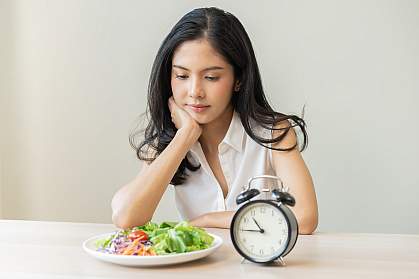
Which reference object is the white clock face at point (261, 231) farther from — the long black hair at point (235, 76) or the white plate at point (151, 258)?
the long black hair at point (235, 76)

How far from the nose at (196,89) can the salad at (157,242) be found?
2.01 feet

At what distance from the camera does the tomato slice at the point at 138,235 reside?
4.59 ft

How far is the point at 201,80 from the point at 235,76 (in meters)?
0.15

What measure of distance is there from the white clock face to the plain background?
1677 millimetres

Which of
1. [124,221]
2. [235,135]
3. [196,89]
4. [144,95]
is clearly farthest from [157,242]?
[144,95]

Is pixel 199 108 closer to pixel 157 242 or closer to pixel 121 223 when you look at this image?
pixel 121 223

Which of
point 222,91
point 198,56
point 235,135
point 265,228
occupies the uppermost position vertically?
point 198,56

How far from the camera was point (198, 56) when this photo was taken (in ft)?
6.57

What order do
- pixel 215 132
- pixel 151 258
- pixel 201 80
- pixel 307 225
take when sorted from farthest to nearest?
pixel 215 132 → pixel 201 80 → pixel 307 225 → pixel 151 258

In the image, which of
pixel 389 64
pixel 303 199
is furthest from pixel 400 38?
pixel 303 199

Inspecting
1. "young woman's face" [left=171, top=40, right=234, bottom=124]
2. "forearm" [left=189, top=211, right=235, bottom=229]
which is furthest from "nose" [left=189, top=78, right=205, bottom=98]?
"forearm" [left=189, top=211, right=235, bottom=229]

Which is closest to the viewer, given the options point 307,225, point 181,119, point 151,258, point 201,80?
point 151,258

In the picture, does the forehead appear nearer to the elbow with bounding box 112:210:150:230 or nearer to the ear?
the ear

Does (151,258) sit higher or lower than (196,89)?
lower
